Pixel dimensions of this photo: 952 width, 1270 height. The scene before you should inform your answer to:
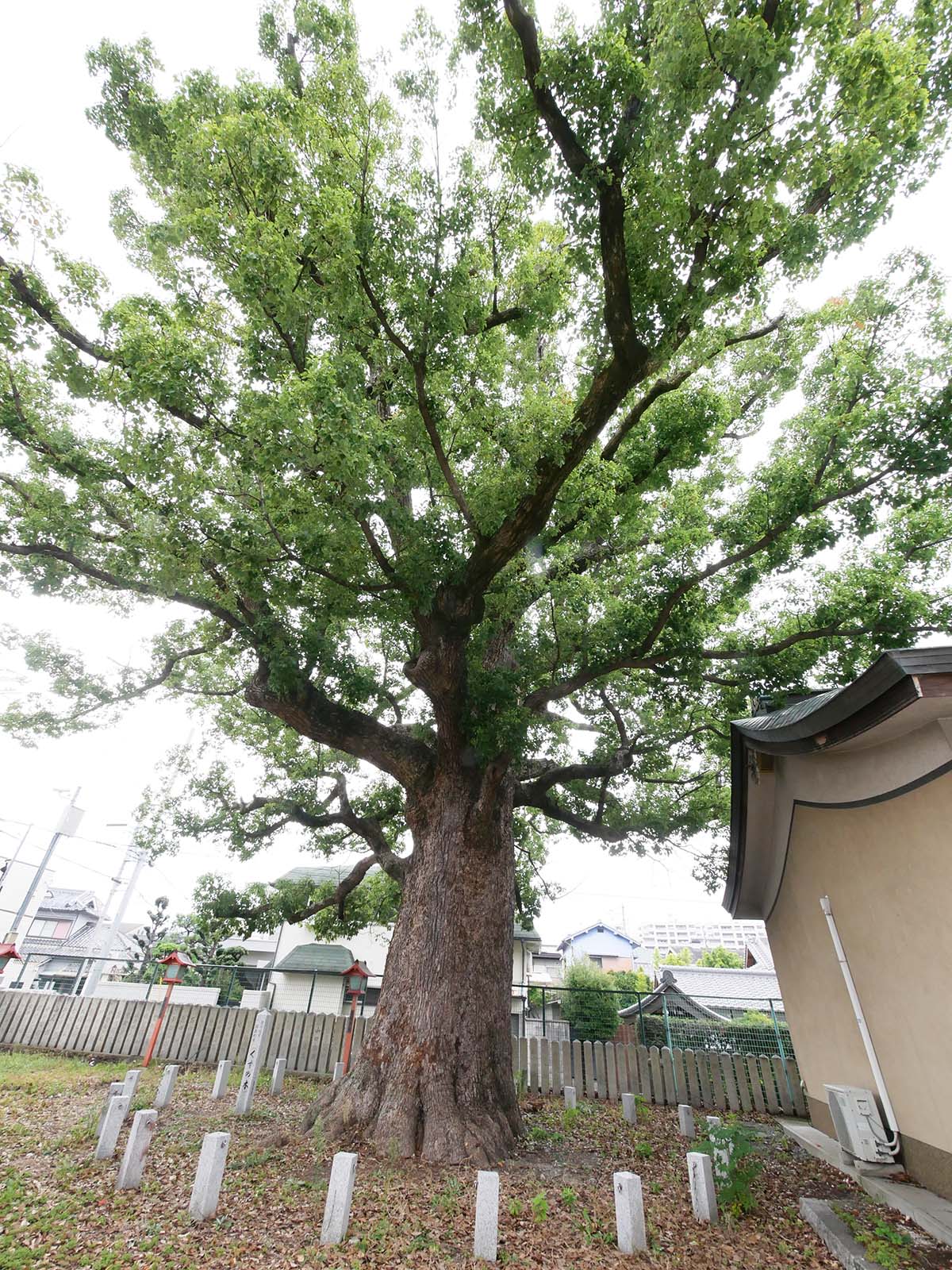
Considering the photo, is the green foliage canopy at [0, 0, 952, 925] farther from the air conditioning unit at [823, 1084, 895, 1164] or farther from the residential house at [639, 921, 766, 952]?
the residential house at [639, 921, 766, 952]

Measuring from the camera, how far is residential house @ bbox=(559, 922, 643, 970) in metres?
36.8

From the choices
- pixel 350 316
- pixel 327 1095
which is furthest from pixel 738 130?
pixel 327 1095

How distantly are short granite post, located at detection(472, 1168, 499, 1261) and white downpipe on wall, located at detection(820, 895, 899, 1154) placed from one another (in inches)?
127

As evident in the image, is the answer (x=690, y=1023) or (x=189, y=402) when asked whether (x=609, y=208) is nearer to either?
(x=189, y=402)

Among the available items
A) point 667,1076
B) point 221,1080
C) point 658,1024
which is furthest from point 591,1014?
point 221,1080

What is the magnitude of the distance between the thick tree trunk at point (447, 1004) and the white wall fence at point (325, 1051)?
3.56m

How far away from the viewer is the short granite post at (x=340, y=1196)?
364cm

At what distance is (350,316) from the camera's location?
545 cm

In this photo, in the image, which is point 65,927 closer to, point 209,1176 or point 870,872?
point 209,1176

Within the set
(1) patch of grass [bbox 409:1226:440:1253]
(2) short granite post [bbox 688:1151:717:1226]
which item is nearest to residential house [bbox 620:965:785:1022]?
(2) short granite post [bbox 688:1151:717:1226]

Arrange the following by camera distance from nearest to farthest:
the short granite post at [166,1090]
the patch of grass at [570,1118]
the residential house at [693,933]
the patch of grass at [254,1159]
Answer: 1. the patch of grass at [254,1159]
2. the short granite post at [166,1090]
3. the patch of grass at [570,1118]
4. the residential house at [693,933]

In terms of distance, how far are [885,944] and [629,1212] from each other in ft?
8.87

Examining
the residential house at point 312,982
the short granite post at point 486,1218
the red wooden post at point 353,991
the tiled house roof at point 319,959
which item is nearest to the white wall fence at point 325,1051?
the red wooden post at point 353,991

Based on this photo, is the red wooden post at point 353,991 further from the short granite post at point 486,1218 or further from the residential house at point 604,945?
the residential house at point 604,945
